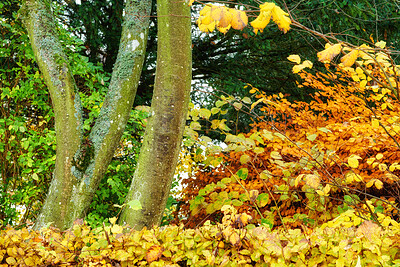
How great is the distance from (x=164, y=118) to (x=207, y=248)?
1.04m

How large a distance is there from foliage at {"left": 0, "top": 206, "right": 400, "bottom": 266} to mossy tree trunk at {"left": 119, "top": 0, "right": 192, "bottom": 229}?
554mm

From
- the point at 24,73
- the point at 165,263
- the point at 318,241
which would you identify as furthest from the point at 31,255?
the point at 24,73

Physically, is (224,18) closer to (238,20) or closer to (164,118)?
(238,20)

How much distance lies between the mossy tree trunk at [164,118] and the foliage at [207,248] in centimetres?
55

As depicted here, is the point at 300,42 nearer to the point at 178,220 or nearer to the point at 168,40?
the point at 178,220

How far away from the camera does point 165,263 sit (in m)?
1.87

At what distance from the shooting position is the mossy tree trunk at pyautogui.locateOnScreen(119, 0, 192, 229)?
8.34ft

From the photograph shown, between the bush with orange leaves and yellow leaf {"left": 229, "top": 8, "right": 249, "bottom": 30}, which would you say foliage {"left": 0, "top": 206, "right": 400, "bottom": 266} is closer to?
the bush with orange leaves

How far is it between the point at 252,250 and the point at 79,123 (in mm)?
1942

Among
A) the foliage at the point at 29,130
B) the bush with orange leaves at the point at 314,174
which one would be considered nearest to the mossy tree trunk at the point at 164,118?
the bush with orange leaves at the point at 314,174

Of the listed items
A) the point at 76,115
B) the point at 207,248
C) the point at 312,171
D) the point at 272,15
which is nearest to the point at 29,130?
the point at 76,115

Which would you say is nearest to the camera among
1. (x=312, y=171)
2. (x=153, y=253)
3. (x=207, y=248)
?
(x=153, y=253)

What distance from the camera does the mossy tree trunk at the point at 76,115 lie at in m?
2.90

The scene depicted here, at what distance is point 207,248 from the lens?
1941 millimetres
